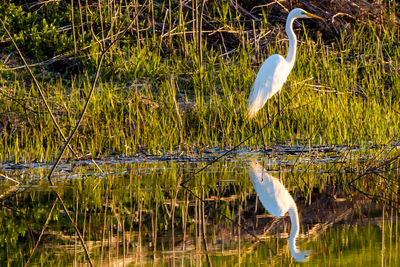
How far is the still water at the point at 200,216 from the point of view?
3.08 m

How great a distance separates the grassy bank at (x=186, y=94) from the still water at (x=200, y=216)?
72cm

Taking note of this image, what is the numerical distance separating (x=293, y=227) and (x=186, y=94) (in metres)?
4.51

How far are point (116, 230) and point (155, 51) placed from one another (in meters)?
5.18

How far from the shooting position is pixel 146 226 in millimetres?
3740

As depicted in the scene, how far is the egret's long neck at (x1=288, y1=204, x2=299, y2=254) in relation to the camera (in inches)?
124

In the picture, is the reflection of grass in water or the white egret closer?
the reflection of grass in water

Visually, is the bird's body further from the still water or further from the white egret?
the still water

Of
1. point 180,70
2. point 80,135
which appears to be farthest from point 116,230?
point 180,70

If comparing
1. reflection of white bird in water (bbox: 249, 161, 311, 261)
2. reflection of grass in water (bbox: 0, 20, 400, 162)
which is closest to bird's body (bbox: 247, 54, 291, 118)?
reflection of grass in water (bbox: 0, 20, 400, 162)

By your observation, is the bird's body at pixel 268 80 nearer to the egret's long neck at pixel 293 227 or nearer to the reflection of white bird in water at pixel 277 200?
the reflection of white bird in water at pixel 277 200

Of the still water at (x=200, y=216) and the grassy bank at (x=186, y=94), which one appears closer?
the still water at (x=200, y=216)

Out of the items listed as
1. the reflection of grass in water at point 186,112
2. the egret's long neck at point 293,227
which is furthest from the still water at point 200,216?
the reflection of grass in water at point 186,112

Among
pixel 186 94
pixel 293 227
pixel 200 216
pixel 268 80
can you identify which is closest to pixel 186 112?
pixel 186 94

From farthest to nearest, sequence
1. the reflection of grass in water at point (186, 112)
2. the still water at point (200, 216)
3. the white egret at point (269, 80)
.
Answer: the white egret at point (269, 80), the reflection of grass in water at point (186, 112), the still water at point (200, 216)
